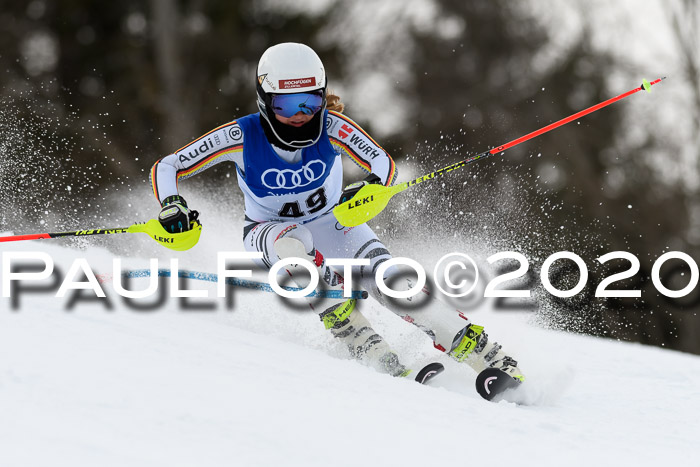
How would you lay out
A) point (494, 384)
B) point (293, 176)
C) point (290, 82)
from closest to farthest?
point (494, 384) < point (290, 82) < point (293, 176)

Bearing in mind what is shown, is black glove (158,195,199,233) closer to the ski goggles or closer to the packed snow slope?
the packed snow slope

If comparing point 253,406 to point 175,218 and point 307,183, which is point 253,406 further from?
point 307,183

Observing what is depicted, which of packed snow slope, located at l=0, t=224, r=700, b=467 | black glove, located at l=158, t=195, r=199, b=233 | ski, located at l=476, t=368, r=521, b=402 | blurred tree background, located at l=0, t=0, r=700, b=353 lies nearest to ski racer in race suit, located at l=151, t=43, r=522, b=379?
black glove, located at l=158, t=195, r=199, b=233

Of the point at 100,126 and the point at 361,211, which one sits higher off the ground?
the point at 100,126

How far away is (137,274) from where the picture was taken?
15.0ft

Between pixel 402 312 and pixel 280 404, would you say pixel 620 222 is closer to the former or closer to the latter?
pixel 402 312

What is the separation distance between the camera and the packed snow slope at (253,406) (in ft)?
7.70

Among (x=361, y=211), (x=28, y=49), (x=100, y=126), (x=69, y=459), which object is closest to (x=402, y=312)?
(x=361, y=211)

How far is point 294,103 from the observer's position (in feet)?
13.1

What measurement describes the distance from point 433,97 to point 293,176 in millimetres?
15755

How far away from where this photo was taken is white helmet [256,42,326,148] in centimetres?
398

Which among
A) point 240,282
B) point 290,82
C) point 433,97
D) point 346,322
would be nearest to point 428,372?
point 346,322

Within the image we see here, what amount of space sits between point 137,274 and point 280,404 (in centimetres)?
201

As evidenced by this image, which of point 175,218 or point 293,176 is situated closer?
point 175,218
